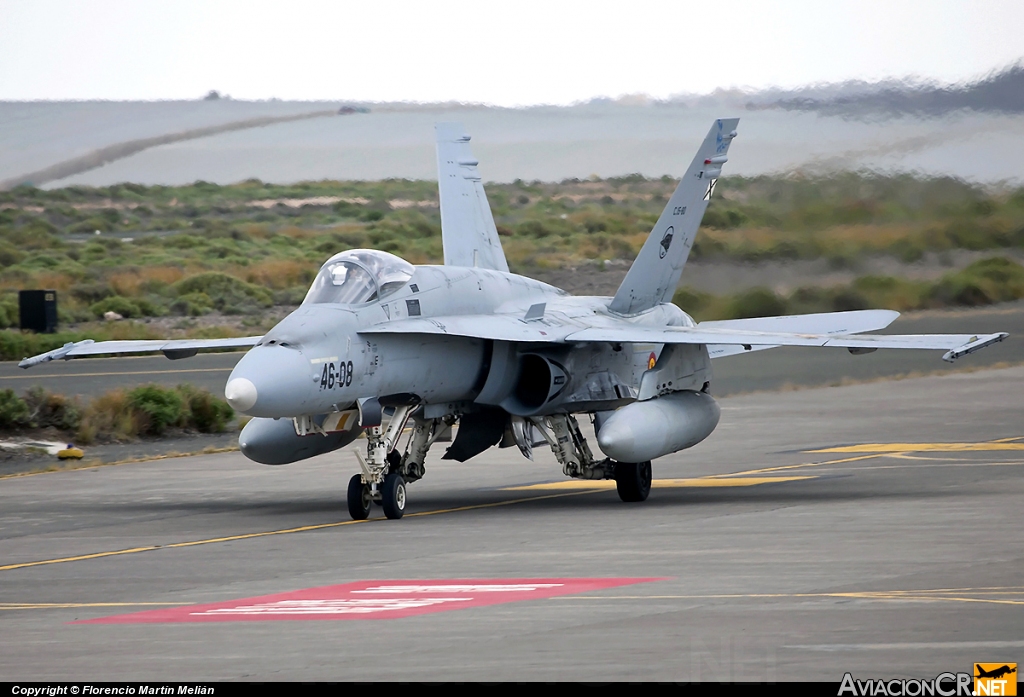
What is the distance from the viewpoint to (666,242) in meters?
21.2

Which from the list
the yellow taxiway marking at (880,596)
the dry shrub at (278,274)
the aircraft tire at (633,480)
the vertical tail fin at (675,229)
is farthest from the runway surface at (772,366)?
the yellow taxiway marking at (880,596)

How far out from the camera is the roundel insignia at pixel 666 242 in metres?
21.2

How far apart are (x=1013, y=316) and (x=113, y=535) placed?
113 ft

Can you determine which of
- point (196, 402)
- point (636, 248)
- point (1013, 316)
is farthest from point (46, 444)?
point (636, 248)

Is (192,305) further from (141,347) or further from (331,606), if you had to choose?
(331,606)

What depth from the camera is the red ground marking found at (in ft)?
36.6

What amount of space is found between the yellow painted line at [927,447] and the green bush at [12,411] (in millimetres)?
12663

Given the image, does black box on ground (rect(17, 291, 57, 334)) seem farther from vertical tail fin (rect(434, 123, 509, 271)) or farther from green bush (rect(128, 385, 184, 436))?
vertical tail fin (rect(434, 123, 509, 271))

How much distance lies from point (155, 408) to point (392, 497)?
11442 mm

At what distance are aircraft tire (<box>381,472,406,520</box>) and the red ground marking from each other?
4.26m

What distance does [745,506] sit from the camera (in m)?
17.6

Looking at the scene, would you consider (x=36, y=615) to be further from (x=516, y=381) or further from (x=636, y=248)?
(x=636, y=248)

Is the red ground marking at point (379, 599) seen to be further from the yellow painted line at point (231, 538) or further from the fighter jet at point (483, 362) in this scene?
the fighter jet at point (483, 362)

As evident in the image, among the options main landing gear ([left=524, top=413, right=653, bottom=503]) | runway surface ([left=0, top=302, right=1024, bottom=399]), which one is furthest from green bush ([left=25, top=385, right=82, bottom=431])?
main landing gear ([left=524, top=413, right=653, bottom=503])
